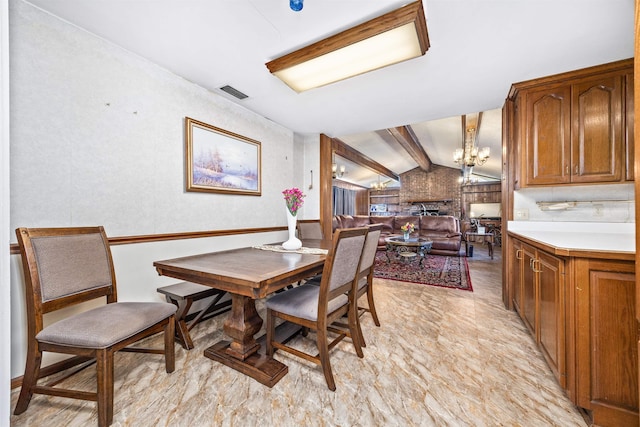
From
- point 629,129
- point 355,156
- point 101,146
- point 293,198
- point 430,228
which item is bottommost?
point 430,228

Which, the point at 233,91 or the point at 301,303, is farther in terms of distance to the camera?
the point at 233,91

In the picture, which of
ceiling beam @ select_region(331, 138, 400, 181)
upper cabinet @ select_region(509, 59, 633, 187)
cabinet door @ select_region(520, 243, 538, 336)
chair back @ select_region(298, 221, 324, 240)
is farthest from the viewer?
ceiling beam @ select_region(331, 138, 400, 181)

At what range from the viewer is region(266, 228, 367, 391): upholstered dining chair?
1396 millimetres

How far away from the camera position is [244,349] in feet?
5.31

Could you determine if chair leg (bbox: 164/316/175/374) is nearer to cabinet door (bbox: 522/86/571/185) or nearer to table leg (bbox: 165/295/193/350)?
table leg (bbox: 165/295/193/350)

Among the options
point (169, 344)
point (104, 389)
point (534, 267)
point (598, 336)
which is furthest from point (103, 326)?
point (534, 267)

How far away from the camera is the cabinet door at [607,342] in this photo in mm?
1103

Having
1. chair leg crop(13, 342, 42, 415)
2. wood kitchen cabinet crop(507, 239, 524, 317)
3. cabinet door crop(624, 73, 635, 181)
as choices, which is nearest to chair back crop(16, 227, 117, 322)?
chair leg crop(13, 342, 42, 415)

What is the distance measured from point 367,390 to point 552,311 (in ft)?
3.82

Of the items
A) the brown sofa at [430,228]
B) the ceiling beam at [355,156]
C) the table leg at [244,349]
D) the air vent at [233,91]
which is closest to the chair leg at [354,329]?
the table leg at [244,349]

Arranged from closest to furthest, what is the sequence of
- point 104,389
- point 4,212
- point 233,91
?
point 4,212 < point 104,389 < point 233,91

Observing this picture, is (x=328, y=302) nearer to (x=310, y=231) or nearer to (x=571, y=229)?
(x=310, y=231)

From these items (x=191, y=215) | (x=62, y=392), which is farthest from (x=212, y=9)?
(x=62, y=392)

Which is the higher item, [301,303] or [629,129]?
[629,129]
